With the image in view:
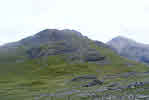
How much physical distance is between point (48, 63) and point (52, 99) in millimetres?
150298

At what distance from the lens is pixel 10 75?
136 m

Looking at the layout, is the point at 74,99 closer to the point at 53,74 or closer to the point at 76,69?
the point at 53,74

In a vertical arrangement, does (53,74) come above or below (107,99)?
below

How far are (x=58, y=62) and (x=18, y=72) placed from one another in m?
58.3

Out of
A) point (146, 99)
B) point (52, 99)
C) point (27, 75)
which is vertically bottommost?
point (27, 75)

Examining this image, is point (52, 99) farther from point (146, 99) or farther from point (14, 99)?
point (146, 99)

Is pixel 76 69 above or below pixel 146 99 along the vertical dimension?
below

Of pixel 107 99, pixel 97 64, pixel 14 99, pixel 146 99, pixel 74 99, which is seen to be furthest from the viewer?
pixel 97 64

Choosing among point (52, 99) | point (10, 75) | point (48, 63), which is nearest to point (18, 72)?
point (10, 75)

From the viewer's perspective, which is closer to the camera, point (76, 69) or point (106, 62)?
point (76, 69)

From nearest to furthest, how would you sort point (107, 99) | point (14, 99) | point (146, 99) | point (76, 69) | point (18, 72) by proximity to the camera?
1. point (146, 99)
2. point (107, 99)
3. point (14, 99)
4. point (18, 72)
5. point (76, 69)

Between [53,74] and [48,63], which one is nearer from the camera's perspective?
[53,74]

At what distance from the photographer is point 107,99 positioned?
34.7m

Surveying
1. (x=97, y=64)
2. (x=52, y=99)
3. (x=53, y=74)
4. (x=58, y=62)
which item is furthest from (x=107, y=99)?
(x=58, y=62)
